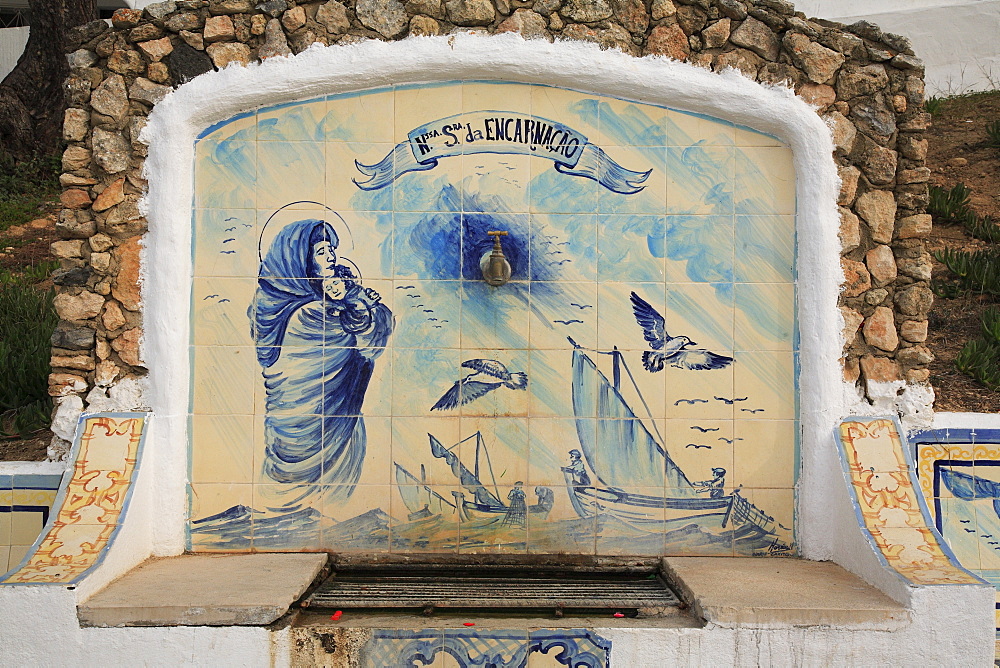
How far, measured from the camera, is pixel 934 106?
9539 mm

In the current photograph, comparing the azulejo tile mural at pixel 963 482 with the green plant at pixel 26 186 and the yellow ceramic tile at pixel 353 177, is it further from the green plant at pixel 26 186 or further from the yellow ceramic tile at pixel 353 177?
the green plant at pixel 26 186

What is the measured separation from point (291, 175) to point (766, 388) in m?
2.93

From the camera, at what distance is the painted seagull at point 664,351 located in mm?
4480

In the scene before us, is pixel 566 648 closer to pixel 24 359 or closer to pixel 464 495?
pixel 464 495

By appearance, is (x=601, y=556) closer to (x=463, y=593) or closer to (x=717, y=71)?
(x=463, y=593)

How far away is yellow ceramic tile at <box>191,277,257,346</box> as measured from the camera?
449 centimetres

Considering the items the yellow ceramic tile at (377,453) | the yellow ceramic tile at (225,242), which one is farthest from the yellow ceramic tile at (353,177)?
the yellow ceramic tile at (377,453)

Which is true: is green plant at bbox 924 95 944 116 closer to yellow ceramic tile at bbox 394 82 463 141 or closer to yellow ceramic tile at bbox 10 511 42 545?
yellow ceramic tile at bbox 394 82 463 141

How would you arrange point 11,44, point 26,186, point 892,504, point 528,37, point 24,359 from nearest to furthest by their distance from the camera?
point 892,504 < point 528,37 < point 24,359 < point 26,186 < point 11,44

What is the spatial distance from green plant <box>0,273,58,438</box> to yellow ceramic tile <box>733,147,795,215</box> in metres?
4.90

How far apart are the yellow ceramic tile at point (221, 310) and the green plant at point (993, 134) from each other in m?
8.27

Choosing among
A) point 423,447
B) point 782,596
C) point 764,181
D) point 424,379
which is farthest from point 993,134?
point 423,447

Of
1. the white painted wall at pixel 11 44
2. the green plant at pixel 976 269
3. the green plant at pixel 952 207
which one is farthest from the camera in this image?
the white painted wall at pixel 11 44

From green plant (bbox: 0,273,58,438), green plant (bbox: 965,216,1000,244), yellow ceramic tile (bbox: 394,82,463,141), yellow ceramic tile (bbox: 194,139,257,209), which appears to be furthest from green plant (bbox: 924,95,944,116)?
green plant (bbox: 0,273,58,438)
